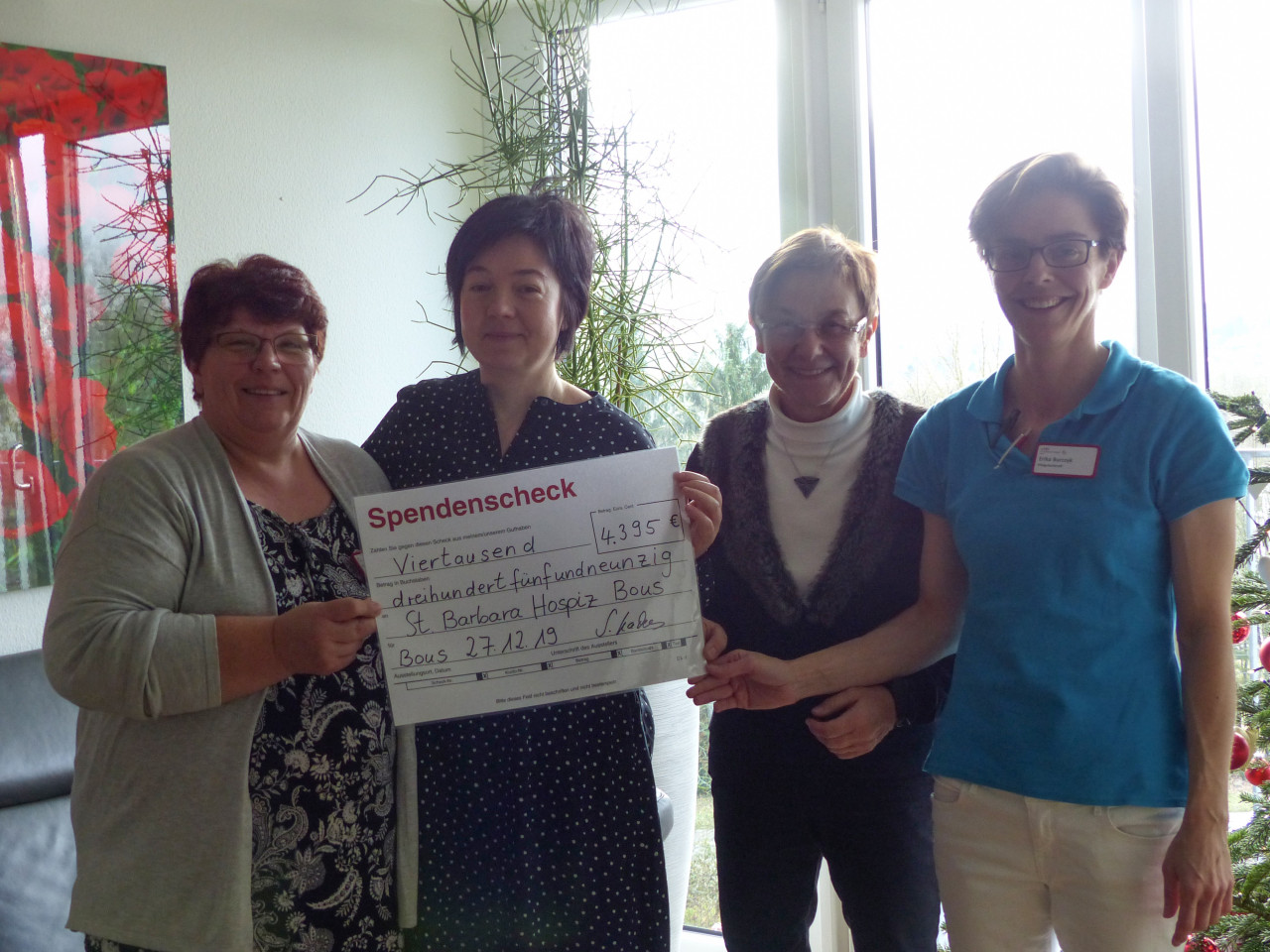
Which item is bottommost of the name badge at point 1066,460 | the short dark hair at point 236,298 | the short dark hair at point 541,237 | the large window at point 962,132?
the name badge at point 1066,460

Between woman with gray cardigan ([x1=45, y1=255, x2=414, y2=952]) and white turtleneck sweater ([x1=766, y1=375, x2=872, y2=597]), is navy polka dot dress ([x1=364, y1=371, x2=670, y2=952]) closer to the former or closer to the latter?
woman with gray cardigan ([x1=45, y1=255, x2=414, y2=952])

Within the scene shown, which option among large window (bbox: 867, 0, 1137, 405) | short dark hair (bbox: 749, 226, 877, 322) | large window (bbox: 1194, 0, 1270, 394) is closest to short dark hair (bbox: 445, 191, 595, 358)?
short dark hair (bbox: 749, 226, 877, 322)

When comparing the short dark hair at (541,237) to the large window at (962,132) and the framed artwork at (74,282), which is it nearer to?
the framed artwork at (74,282)

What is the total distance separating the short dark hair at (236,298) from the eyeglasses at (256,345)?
0.06ft

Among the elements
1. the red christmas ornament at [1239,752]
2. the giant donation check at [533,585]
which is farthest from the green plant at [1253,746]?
the giant donation check at [533,585]

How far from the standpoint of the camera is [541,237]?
5.17ft

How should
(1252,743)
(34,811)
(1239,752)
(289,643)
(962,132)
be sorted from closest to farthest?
(289,643) < (1239,752) < (1252,743) < (34,811) < (962,132)

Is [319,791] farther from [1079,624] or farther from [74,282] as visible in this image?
[74,282]

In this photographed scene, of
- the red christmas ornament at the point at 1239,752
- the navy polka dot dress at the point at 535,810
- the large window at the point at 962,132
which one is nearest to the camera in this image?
the navy polka dot dress at the point at 535,810

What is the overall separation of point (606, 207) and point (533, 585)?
5.50ft

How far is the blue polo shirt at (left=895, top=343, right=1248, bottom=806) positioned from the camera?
1.38m

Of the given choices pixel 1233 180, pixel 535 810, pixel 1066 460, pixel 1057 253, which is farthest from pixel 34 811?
pixel 1233 180

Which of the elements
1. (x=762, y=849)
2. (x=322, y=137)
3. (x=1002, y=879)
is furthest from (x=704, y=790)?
(x=322, y=137)

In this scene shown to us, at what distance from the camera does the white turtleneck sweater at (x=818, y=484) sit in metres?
1.68
